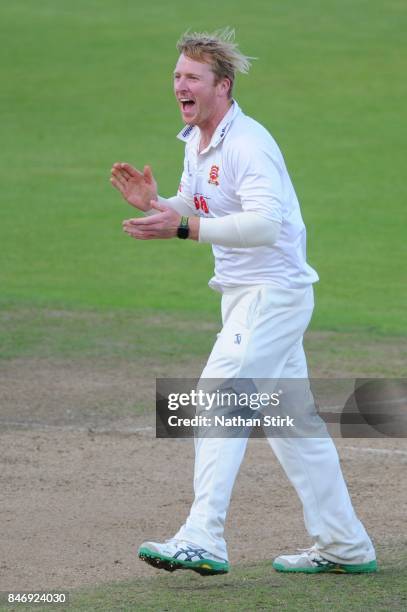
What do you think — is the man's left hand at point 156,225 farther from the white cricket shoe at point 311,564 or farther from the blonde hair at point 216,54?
the white cricket shoe at point 311,564

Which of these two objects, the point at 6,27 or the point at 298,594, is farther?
the point at 6,27

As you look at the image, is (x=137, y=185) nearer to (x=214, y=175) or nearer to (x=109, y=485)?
(x=214, y=175)

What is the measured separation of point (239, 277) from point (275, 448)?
82 cm

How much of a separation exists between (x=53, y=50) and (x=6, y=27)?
6.45 ft

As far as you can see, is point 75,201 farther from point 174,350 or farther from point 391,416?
point 391,416

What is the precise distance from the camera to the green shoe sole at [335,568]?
6.22 metres

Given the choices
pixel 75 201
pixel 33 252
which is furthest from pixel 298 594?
pixel 75 201

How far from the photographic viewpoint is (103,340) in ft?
39.8

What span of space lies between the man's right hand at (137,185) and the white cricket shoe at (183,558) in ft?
5.29

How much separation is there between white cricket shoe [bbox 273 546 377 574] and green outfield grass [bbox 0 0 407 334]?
691 cm

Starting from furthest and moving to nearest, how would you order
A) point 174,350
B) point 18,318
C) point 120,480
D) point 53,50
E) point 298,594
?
point 53,50 < point 18,318 < point 174,350 < point 120,480 < point 298,594

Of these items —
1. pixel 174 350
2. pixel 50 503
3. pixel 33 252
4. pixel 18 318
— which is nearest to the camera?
pixel 50 503

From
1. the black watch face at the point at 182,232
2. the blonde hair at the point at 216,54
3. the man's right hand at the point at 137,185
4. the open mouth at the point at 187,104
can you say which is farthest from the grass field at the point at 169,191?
the blonde hair at the point at 216,54

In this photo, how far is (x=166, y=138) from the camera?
23438 mm
